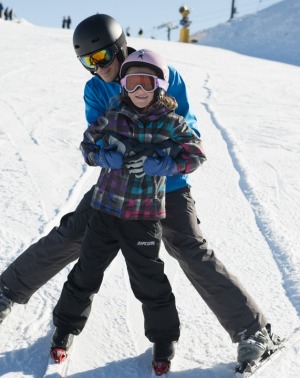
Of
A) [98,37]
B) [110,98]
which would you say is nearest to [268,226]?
[110,98]

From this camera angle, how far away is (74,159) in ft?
22.5

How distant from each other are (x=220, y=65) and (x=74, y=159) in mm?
11604

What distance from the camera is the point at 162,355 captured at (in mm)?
2939

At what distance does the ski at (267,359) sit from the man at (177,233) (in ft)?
0.14

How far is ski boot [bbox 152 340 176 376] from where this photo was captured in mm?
2922

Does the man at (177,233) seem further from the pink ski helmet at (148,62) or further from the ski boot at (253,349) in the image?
the pink ski helmet at (148,62)

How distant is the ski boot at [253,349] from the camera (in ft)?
9.36

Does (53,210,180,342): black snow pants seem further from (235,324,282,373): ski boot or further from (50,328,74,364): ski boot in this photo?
(235,324,282,373): ski boot

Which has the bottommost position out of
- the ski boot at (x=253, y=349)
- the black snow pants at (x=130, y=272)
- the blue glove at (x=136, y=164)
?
the ski boot at (x=253, y=349)

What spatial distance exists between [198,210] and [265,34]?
95.4ft

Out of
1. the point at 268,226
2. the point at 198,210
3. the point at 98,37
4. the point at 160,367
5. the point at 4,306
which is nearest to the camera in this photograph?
the point at 160,367

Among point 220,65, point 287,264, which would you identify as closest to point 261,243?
point 287,264

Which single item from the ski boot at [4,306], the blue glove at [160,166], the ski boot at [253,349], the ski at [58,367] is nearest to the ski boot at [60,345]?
the ski at [58,367]

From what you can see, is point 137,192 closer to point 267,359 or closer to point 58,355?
point 58,355
